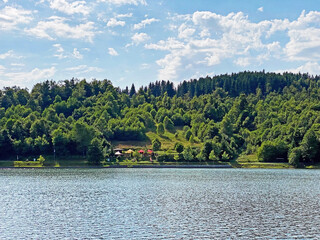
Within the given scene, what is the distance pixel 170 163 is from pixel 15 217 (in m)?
115

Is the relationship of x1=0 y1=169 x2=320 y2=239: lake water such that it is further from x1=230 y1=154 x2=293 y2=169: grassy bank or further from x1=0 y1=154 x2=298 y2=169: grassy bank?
x1=230 y1=154 x2=293 y2=169: grassy bank

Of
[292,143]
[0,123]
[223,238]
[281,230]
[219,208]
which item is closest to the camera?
[223,238]

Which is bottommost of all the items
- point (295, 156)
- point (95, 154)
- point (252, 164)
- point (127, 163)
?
point (252, 164)

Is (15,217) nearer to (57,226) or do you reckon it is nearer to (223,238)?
(57,226)

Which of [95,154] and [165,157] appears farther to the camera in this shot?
[165,157]

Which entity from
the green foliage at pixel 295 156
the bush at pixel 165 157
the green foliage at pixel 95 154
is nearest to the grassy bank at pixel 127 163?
the bush at pixel 165 157

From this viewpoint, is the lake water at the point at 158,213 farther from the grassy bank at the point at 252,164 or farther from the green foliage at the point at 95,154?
the grassy bank at the point at 252,164

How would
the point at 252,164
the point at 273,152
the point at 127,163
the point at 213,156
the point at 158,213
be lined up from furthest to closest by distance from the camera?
the point at 273,152 → the point at 213,156 → the point at 127,163 → the point at 252,164 → the point at 158,213

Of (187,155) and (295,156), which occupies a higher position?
(187,155)

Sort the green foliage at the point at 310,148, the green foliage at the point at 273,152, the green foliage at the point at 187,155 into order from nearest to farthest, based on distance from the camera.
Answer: the green foliage at the point at 310,148 < the green foliage at the point at 273,152 < the green foliage at the point at 187,155

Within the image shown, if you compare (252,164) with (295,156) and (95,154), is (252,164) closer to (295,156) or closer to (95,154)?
(295,156)

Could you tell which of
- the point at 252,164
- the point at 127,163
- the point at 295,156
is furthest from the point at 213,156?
the point at 127,163

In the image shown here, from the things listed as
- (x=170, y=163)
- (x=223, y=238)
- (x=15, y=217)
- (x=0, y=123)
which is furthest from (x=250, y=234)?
(x=0, y=123)

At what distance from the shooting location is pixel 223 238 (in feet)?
115
